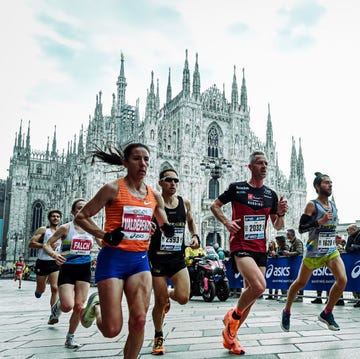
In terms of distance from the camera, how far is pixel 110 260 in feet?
10.5

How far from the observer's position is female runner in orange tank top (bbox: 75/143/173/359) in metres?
3.10

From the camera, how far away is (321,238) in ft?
17.6

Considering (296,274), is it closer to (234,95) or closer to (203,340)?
(203,340)

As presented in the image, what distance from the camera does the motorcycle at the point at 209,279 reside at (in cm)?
1100

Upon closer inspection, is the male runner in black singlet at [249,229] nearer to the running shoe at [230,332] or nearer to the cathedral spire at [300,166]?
the running shoe at [230,332]

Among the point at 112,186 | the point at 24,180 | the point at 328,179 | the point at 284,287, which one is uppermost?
the point at 24,180

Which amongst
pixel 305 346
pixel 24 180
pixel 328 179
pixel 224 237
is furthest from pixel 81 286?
pixel 24 180

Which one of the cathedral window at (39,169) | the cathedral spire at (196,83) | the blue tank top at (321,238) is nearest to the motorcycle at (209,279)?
the blue tank top at (321,238)

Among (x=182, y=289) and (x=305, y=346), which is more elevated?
(x=182, y=289)

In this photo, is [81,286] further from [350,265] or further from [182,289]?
[350,265]

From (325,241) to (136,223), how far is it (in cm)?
295

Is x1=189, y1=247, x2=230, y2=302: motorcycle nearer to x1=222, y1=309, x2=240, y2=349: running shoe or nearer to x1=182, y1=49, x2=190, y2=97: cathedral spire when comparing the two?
x1=222, y1=309, x2=240, y2=349: running shoe

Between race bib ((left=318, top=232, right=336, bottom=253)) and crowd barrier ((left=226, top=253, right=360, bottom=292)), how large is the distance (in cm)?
402

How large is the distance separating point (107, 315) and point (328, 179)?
3464 millimetres
